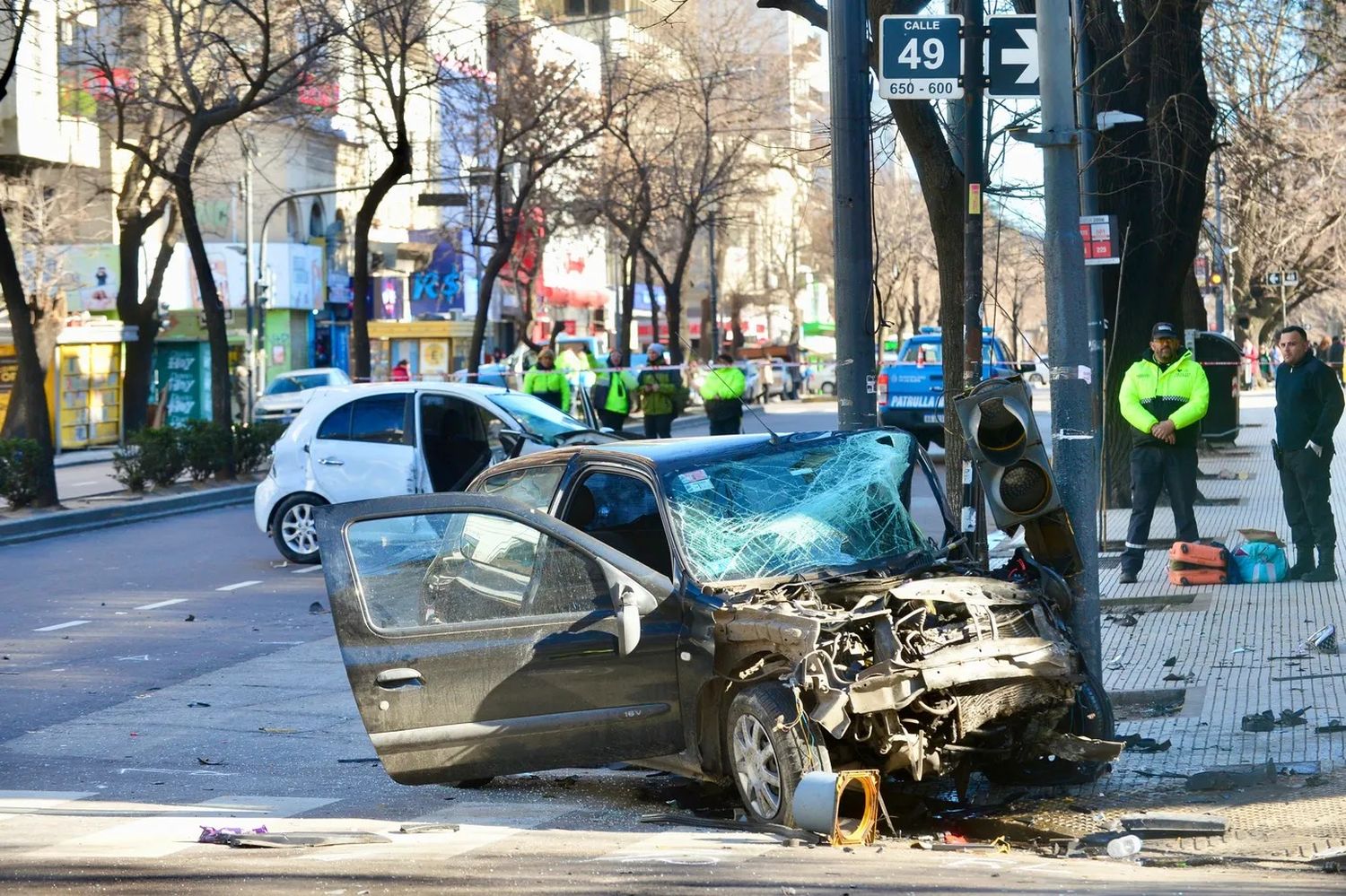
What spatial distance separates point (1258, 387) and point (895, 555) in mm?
59687

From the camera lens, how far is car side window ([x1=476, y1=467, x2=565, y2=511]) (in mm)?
8391

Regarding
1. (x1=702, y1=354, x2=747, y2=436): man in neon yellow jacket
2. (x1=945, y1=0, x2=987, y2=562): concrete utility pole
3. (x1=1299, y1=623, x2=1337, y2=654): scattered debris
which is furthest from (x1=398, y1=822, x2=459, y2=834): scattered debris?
(x1=702, y1=354, x2=747, y2=436): man in neon yellow jacket

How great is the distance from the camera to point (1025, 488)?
789 cm

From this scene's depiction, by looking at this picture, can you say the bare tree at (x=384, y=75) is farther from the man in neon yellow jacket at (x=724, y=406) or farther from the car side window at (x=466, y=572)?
the car side window at (x=466, y=572)

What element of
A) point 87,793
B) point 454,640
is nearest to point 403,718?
point 454,640

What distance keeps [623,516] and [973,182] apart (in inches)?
193

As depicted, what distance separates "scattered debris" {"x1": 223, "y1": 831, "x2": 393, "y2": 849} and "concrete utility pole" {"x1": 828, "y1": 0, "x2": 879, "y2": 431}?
4707 mm

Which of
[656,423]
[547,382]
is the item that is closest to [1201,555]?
[547,382]

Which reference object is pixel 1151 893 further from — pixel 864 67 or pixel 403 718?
pixel 864 67

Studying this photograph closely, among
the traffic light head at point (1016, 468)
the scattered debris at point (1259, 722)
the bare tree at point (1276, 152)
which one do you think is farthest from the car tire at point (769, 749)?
the bare tree at point (1276, 152)

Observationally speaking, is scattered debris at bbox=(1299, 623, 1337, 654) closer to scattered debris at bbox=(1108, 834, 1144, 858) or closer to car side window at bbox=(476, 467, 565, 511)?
scattered debris at bbox=(1108, 834, 1144, 858)

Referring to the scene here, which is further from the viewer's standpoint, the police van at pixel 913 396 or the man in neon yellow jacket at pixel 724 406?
the police van at pixel 913 396

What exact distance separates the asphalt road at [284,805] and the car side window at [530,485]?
4.24 ft

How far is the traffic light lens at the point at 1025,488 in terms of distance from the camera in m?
7.84
